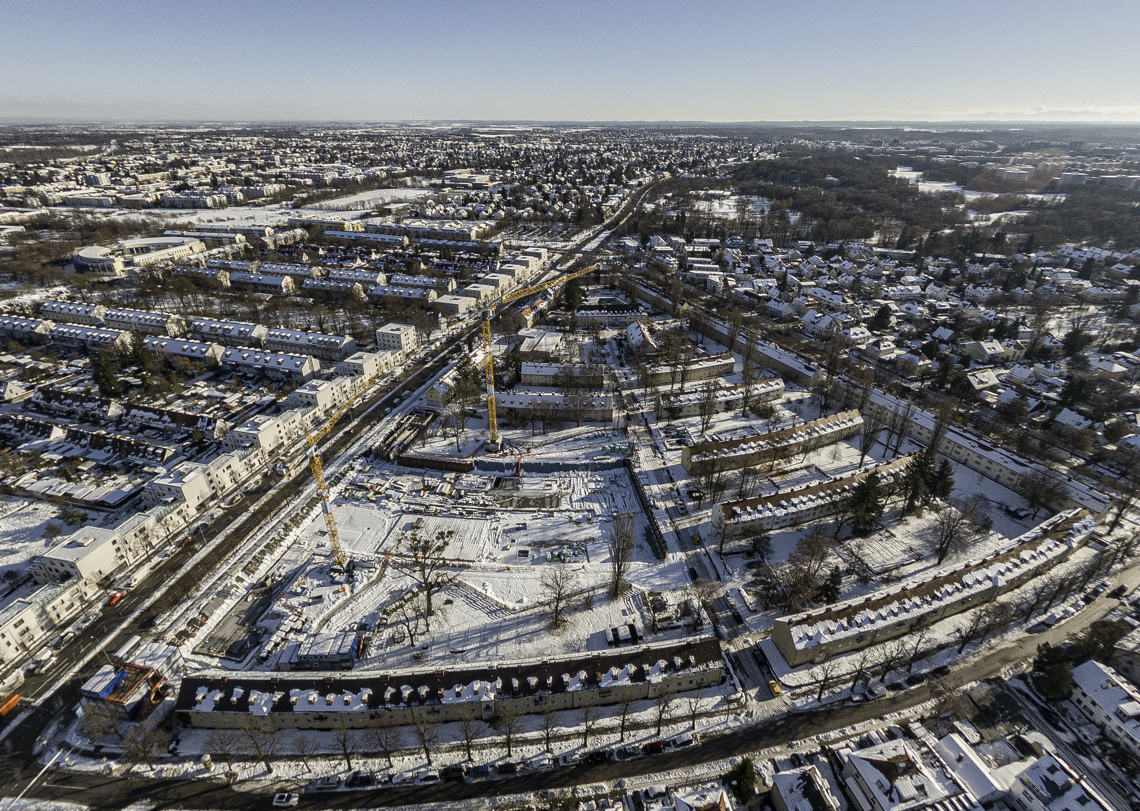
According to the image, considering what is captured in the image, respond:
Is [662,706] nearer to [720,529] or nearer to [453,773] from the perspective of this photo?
[453,773]

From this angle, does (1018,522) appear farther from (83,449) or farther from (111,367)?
(111,367)

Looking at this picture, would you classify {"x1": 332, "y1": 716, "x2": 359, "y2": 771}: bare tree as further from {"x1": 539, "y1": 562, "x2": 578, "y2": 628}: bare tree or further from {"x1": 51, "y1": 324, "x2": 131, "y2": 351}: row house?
{"x1": 51, "y1": 324, "x2": 131, "y2": 351}: row house

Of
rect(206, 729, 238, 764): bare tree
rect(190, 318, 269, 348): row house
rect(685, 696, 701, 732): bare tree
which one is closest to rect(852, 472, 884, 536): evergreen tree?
rect(685, 696, 701, 732): bare tree

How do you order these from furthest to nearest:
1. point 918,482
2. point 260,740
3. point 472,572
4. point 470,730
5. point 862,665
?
point 918,482 < point 472,572 < point 862,665 < point 470,730 < point 260,740

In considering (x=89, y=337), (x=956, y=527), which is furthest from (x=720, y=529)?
(x=89, y=337)

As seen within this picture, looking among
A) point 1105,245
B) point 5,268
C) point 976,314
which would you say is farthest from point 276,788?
point 1105,245
